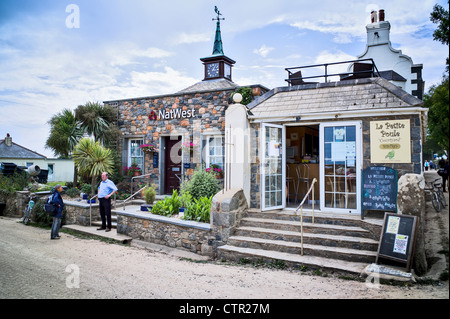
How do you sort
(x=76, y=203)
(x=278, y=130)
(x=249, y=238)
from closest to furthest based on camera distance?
(x=249, y=238), (x=278, y=130), (x=76, y=203)

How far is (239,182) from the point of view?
7.18 metres

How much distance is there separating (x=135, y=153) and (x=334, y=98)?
7.78 meters

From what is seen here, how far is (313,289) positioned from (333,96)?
443cm

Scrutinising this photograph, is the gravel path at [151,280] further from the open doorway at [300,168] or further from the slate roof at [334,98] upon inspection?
the slate roof at [334,98]

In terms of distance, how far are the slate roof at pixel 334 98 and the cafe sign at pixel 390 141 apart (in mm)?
367

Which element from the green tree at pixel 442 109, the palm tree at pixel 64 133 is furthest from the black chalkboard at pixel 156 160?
the green tree at pixel 442 109

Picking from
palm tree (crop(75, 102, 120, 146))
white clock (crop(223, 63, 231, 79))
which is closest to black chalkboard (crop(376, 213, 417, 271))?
palm tree (crop(75, 102, 120, 146))

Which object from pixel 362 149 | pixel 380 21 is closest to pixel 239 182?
pixel 362 149

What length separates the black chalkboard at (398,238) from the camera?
4746 millimetres

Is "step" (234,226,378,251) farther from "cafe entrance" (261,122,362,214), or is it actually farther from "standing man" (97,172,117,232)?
"standing man" (97,172,117,232)

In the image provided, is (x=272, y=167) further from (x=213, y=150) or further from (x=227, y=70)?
(x=227, y=70)

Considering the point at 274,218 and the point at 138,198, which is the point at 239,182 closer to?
the point at 274,218

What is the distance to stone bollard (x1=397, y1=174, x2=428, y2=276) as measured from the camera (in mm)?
4809

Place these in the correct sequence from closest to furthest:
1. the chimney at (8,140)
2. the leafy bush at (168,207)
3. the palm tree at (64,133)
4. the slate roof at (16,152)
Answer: the leafy bush at (168,207), the palm tree at (64,133), the slate roof at (16,152), the chimney at (8,140)
